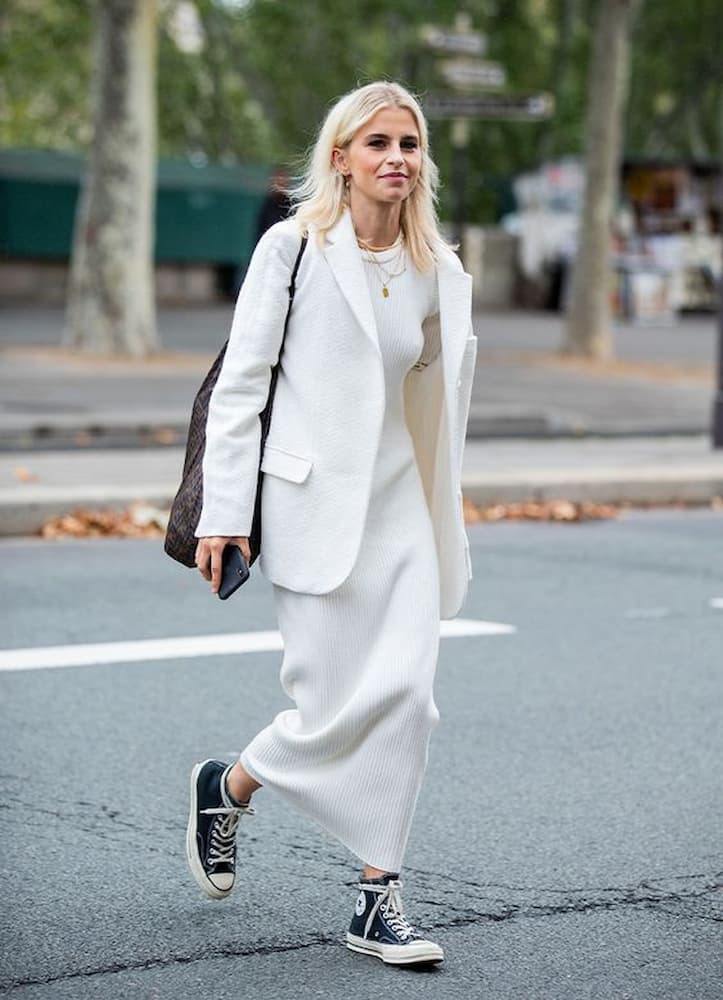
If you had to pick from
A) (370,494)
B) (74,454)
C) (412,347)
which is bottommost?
(74,454)

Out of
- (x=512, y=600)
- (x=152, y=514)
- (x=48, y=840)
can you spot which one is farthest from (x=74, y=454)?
(x=48, y=840)

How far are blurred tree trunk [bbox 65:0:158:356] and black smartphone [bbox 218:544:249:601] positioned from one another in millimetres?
16790

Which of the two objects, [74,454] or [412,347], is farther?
[74,454]

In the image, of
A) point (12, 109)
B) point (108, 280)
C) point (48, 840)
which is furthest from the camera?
point (12, 109)

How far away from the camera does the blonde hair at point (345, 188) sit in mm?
4363

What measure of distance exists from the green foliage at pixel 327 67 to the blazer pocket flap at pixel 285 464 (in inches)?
1423

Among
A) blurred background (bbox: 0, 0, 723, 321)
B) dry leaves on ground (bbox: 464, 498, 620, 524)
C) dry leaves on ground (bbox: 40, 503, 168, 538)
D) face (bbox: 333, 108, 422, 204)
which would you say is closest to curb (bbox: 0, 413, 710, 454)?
dry leaves on ground (bbox: 40, 503, 168, 538)

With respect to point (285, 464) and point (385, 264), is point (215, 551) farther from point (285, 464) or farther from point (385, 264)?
point (385, 264)

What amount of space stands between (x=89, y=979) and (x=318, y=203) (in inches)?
65.8

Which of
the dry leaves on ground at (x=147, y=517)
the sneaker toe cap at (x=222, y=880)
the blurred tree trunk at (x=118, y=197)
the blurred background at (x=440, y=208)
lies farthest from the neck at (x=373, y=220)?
the blurred tree trunk at (x=118, y=197)

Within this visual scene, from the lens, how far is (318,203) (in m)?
4.42

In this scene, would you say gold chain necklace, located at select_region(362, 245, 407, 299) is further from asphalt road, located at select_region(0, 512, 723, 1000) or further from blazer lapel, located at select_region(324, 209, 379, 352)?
asphalt road, located at select_region(0, 512, 723, 1000)

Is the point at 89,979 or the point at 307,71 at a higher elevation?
the point at 307,71

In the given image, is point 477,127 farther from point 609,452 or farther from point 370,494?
point 370,494
